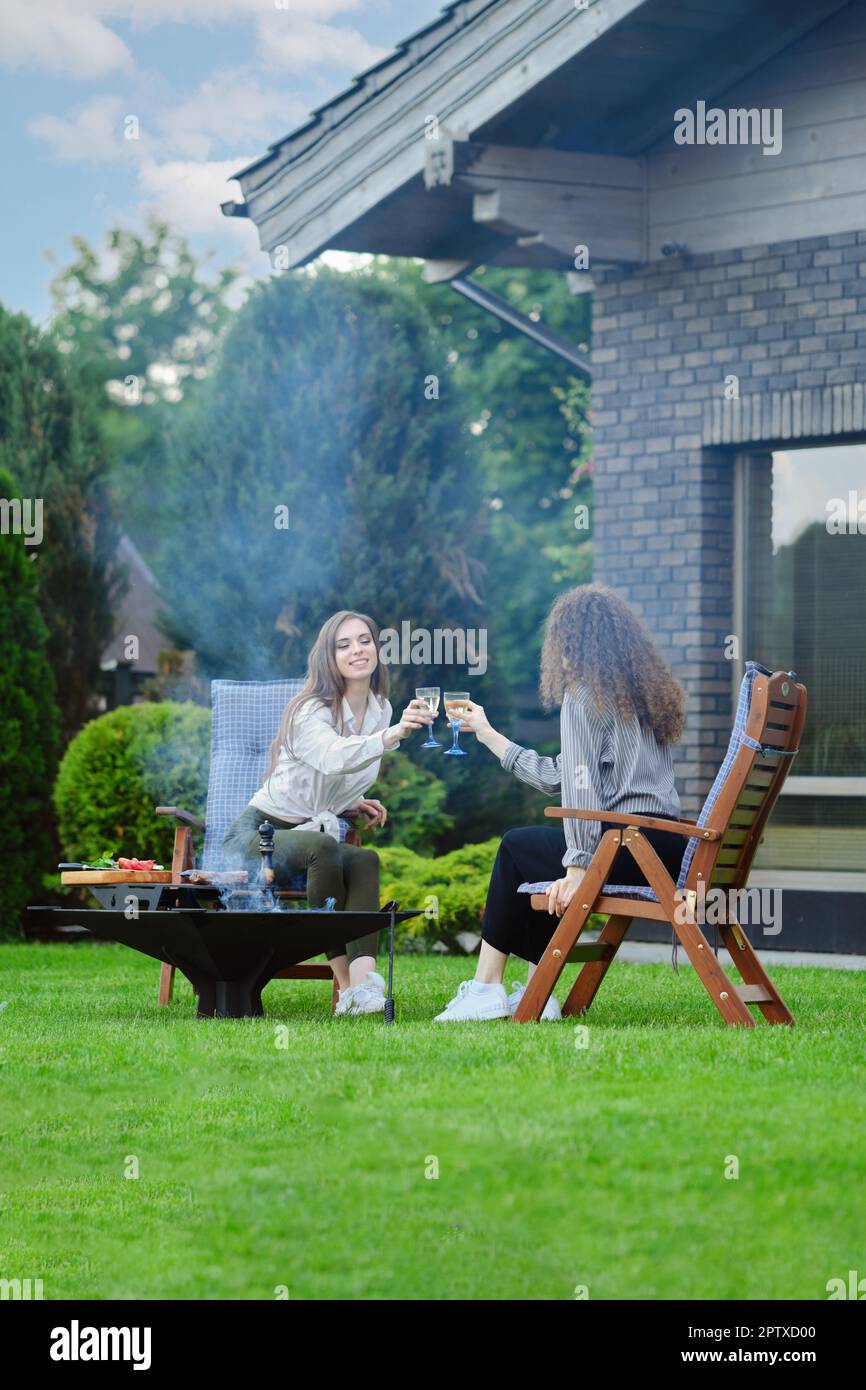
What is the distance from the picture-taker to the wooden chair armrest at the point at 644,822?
19.2 ft

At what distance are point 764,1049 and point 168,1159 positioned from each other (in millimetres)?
1832

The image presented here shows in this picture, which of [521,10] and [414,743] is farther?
[414,743]

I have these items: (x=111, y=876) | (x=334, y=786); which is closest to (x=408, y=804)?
(x=334, y=786)

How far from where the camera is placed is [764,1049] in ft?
17.9

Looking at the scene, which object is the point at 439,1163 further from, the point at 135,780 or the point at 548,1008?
the point at 135,780

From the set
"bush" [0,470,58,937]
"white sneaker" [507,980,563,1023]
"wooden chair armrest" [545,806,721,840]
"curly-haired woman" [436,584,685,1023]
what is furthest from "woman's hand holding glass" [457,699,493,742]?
"bush" [0,470,58,937]

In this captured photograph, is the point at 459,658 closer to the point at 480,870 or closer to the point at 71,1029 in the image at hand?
the point at 480,870

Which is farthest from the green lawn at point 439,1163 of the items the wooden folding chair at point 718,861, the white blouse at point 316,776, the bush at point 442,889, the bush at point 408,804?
the bush at point 408,804

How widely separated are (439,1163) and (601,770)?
90.2 inches

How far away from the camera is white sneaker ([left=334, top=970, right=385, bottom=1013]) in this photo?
6.83 meters

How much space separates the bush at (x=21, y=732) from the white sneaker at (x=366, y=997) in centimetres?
470

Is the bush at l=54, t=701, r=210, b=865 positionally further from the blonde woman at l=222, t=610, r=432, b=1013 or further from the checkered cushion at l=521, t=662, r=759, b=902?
→ the checkered cushion at l=521, t=662, r=759, b=902

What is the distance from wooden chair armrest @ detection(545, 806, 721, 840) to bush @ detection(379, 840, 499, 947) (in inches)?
141
